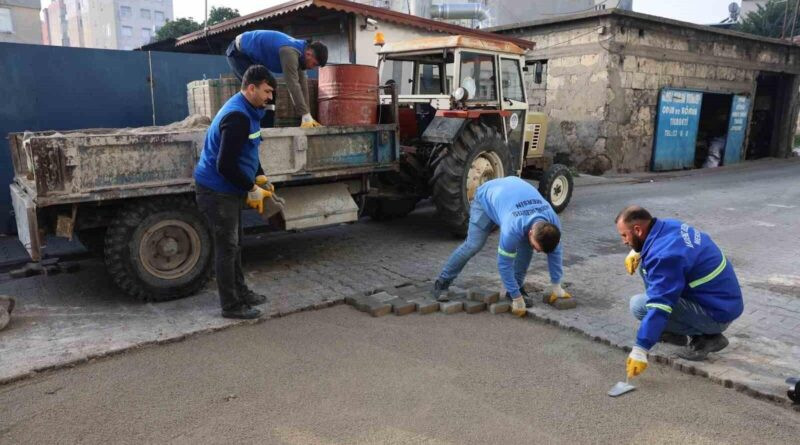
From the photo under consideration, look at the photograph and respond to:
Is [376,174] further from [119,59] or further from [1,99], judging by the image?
[1,99]

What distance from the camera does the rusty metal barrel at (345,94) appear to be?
19.7 ft

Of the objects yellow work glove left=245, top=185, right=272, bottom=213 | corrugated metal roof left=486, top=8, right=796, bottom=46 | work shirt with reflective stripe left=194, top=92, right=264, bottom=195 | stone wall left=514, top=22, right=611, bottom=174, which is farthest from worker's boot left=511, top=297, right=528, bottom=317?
corrugated metal roof left=486, top=8, right=796, bottom=46

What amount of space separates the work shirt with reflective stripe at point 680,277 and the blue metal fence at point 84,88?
743cm

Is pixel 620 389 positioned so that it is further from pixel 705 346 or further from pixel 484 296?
pixel 484 296

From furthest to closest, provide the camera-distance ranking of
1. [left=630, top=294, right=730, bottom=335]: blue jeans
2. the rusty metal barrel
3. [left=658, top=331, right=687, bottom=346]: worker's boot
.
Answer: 1. the rusty metal barrel
2. [left=658, top=331, right=687, bottom=346]: worker's boot
3. [left=630, top=294, right=730, bottom=335]: blue jeans

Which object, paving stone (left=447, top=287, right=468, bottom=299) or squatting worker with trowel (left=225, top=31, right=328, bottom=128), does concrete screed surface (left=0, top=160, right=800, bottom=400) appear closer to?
paving stone (left=447, top=287, right=468, bottom=299)

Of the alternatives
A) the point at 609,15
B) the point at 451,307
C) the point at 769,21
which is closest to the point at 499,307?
the point at 451,307

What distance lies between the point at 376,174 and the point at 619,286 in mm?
3131

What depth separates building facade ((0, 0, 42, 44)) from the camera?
29734mm

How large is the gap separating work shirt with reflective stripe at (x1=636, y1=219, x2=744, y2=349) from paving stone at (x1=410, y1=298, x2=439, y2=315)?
1753 millimetres

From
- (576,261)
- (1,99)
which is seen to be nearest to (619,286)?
(576,261)

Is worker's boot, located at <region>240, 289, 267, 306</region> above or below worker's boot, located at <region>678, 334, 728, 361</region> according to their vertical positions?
below

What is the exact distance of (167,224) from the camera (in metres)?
4.84

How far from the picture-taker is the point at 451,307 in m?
4.66
